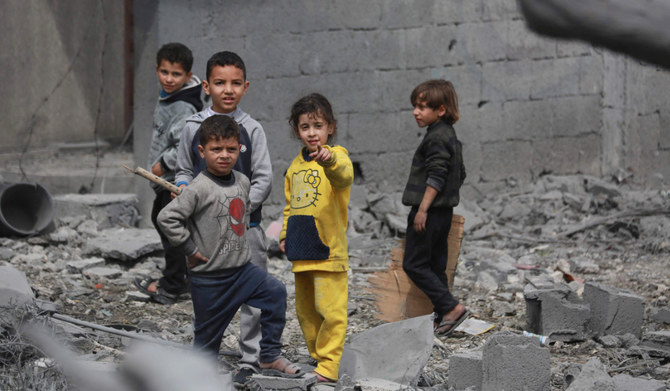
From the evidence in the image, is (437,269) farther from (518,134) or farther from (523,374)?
(518,134)

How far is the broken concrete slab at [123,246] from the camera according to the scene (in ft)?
20.3

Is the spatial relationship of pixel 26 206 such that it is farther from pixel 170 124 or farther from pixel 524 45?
pixel 524 45

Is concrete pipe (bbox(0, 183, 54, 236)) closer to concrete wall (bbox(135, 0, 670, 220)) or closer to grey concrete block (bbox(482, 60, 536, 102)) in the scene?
concrete wall (bbox(135, 0, 670, 220))

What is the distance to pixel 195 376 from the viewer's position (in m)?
2.66

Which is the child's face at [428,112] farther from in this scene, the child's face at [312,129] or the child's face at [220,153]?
the child's face at [220,153]

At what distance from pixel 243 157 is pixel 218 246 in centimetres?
65

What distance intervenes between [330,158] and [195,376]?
1178 millimetres

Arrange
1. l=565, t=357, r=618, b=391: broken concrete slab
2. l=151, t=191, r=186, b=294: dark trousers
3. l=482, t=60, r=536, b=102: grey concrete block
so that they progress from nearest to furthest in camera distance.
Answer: l=565, t=357, r=618, b=391: broken concrete slab → l=151, t=191, r=186, b=294: dark trousers → l=482, t=60, r=536, b=102: grey concrete block

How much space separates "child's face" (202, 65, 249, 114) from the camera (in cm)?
397

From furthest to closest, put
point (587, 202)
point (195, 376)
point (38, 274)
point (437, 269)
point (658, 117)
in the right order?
point (658, 117) → point (587, 202) → point (38, 274) → point (437, 269) → point (195, 376)

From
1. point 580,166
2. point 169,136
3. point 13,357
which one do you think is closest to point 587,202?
point 580,166

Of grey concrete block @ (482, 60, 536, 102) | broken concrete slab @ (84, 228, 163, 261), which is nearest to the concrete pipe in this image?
broken concrete slab @ (84, 228, 163, 261)

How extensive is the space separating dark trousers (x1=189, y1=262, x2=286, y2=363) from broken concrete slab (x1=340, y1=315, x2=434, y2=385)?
460mm

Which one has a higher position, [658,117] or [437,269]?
[658,117]
